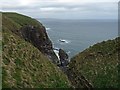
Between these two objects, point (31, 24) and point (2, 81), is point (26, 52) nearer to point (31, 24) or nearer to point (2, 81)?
point (2, 81)

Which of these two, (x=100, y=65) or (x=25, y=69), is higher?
(x=25, y=69)

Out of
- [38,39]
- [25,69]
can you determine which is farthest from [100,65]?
[38,39]

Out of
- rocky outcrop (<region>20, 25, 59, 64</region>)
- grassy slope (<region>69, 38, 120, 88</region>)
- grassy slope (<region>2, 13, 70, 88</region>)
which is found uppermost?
grassy slope (<region>2, 13, 70, 88</region>)

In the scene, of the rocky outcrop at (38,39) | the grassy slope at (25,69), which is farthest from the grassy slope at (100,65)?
the rocky outcrop at (38,39)

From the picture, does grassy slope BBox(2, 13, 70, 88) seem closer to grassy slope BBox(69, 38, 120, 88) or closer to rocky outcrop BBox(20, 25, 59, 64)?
grassy slope BBox(69, 38, 120, 88)

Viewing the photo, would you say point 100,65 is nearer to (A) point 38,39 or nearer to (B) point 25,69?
(B) point 25,69

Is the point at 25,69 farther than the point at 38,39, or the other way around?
the point at 38,39

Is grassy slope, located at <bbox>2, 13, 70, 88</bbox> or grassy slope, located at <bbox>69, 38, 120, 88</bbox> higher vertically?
grassy slope, located at <bbox>2, 13, 70, 88</bbox>

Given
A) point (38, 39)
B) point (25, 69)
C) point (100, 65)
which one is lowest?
point (38, 39)

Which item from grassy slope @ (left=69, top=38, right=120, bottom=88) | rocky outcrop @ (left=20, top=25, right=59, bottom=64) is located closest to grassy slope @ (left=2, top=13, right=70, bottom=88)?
grassy slope @ (left=69, top=38, right=120, bottom=88)
